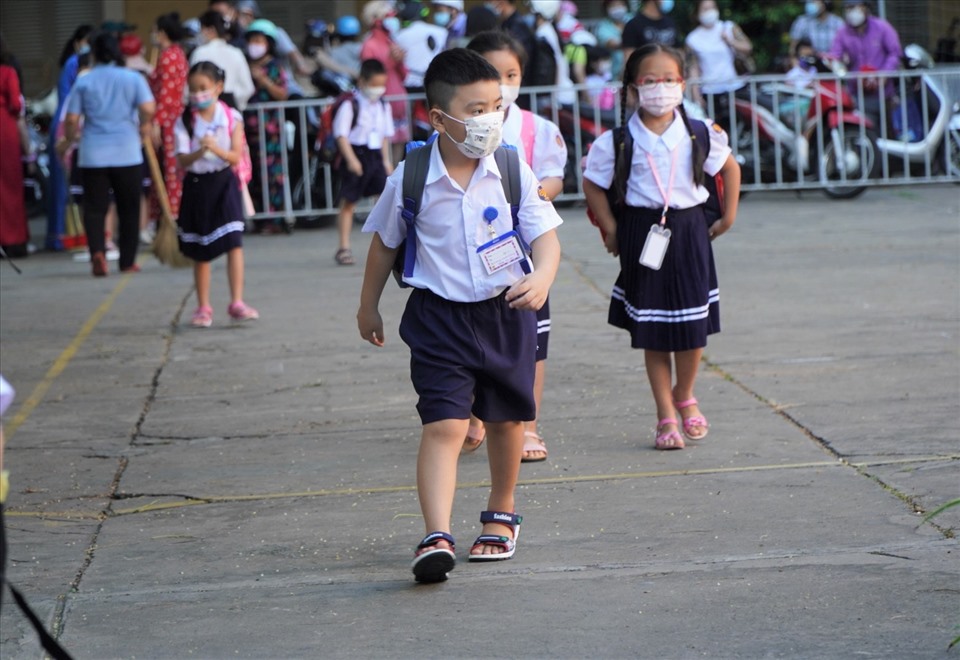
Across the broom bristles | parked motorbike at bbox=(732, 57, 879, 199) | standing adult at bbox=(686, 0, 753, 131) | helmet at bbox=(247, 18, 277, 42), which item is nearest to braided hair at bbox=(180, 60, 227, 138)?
the broom bristles

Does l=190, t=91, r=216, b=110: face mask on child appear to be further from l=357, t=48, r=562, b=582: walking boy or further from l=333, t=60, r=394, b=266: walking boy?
l=357, t=48, r=562, b=582: walking boy

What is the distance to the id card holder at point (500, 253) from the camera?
15.0 feet

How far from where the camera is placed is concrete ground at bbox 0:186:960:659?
4105mm

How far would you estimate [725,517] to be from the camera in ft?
16.6

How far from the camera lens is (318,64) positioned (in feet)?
55.2

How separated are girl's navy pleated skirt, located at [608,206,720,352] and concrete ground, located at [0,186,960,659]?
430 mm

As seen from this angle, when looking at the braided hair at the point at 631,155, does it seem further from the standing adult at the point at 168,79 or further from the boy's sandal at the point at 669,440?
the standing adult at the point at 168,79

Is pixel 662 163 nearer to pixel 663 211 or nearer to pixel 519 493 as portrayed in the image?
pixel 663 211

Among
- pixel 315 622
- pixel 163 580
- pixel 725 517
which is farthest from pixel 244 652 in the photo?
pixel 725 517

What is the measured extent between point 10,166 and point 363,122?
3314 mm

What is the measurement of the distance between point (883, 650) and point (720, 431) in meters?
2.58

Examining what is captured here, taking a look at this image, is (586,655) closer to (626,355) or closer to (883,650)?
(883,650)

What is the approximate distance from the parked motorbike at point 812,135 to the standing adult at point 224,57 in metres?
4.72

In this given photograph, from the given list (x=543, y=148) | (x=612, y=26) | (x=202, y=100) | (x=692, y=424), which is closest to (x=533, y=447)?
(x=692, y=424)
